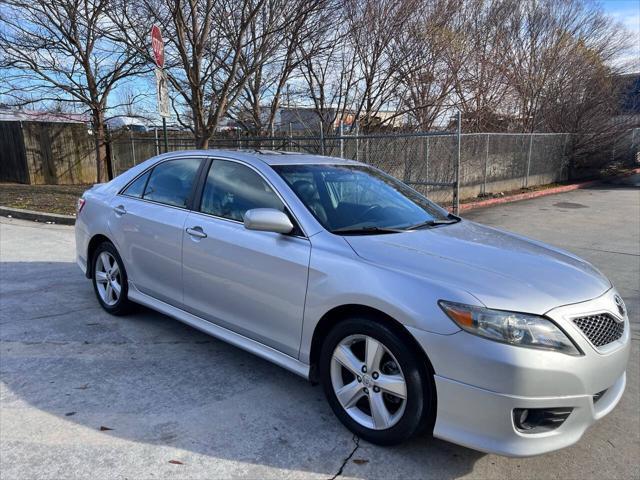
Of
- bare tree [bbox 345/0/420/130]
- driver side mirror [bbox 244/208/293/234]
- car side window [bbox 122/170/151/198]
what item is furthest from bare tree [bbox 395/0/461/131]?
driver side mirror [bbox 244/208/293/234]

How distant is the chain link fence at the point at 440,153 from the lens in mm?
10992

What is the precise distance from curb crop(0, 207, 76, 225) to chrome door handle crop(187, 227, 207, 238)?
6.72m

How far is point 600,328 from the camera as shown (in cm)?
256

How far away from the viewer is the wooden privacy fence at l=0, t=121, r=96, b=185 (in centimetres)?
1564

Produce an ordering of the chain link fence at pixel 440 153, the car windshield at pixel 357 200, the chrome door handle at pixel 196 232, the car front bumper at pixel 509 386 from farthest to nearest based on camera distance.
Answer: the chain link fence at pixel 440 153 → the chrome door handle at pixel 196 232 → the car windshield at pixel 357 200 → the car front bumper at pixel 509 386

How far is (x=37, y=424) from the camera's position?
295 centimetres

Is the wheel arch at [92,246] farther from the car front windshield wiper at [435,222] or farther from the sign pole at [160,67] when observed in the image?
the car front windshield wiper at [435,222]

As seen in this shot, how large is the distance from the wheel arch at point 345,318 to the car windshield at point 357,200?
52 cm

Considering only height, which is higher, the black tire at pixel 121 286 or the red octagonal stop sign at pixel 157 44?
the red octagonal stop sign at pixel 157 44

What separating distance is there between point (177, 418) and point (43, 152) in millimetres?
15653

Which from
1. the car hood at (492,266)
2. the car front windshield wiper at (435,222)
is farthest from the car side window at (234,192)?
the car front windshield wiper at (435,222)

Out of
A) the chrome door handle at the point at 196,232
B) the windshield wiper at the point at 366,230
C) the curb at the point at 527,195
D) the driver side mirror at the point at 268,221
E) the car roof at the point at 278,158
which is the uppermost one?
the car roof at the point at 278,158

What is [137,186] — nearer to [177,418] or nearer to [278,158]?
[278,158]

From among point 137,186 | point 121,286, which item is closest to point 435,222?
point 137,186
